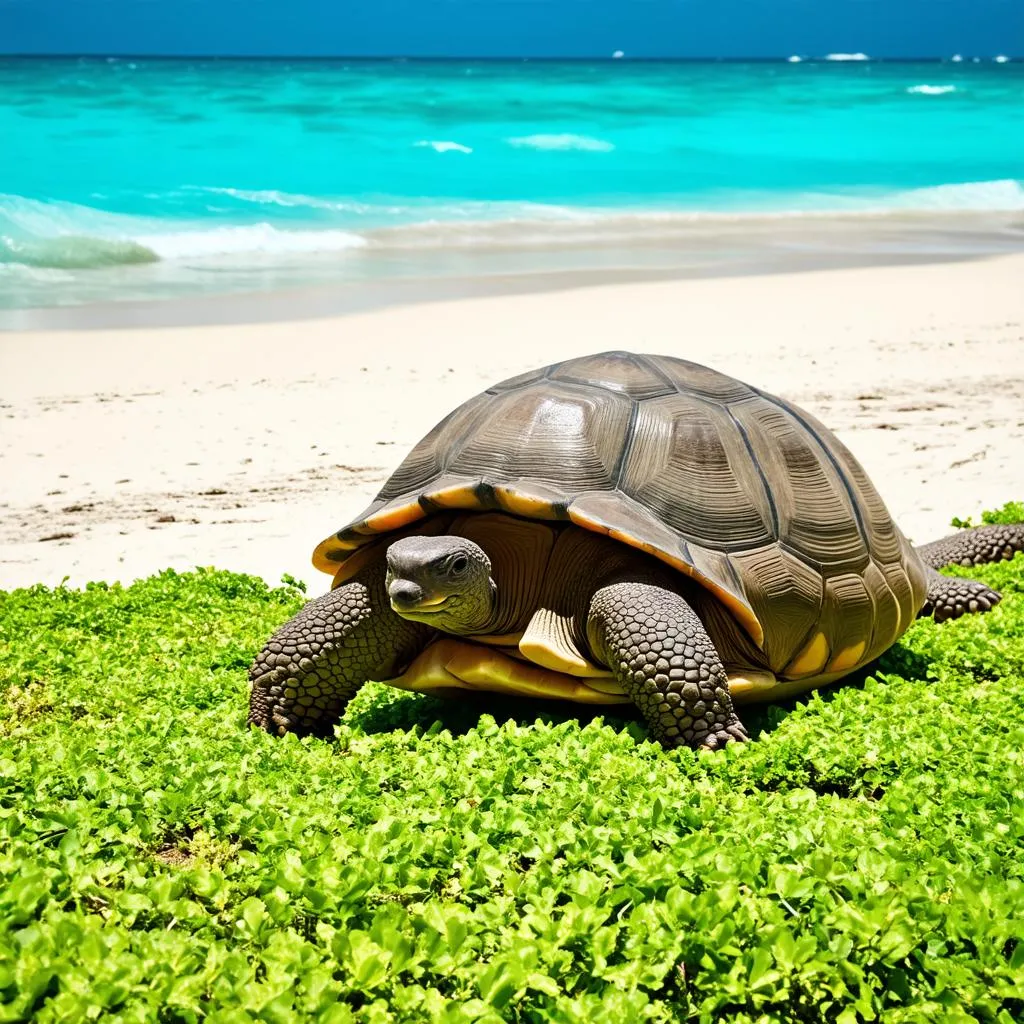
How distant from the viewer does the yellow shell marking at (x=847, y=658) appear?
5168 millimetres

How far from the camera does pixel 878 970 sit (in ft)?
9.46

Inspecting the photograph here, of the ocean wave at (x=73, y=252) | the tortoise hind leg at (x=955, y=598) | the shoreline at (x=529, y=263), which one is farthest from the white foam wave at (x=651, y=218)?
the tortoise hind leg at (x=955, y=598)

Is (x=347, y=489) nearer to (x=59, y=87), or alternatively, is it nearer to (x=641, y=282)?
(x=641, y=282)

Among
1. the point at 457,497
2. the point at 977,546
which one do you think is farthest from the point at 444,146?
the point at 457,497

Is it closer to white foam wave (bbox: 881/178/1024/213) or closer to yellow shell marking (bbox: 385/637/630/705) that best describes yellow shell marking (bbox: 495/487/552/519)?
yellow shell marking (bbox: 385/637/630/705)

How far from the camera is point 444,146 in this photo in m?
42.1

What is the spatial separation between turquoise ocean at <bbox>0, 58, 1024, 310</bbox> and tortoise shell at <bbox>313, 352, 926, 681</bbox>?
1517 centimetres

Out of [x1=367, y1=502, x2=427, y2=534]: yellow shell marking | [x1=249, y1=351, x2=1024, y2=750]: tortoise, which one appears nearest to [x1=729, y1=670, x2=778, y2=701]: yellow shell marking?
[x1=249, y1=351, x2=1024, y2=750]: tortoise

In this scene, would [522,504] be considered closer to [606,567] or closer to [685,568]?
[606,567]

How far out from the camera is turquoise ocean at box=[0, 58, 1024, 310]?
23.5 metres

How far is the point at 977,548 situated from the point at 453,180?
3083 centimetres

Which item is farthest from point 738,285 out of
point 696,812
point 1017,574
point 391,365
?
point 696,812

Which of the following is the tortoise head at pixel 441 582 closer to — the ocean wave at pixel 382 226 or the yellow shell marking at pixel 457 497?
the yellow shell marking at pixel 457 497

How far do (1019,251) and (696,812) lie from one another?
23.3 m
